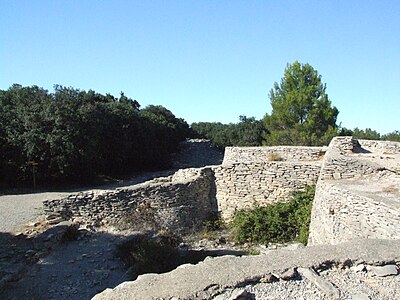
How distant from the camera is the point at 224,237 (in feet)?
34.7

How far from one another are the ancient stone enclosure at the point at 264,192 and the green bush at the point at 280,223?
0.50m

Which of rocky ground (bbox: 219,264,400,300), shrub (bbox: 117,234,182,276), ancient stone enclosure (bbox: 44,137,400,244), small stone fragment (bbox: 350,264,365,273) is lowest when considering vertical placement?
shrub (bbox: 117,234,182,276)

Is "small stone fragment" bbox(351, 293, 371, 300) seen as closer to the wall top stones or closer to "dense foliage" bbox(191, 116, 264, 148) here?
the wall top stones

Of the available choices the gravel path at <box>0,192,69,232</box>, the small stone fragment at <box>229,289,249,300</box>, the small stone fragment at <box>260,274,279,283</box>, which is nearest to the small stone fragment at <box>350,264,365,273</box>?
the small stone fragment at <box>260,274,279,283</box>

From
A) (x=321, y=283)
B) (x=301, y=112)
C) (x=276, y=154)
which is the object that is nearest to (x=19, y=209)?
(x=276, y=154)

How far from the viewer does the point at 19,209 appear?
39.0ft

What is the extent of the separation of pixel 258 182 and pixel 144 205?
3529 mm

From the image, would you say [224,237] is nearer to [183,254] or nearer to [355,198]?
[183,254]

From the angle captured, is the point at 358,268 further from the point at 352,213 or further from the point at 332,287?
the point at 352,213

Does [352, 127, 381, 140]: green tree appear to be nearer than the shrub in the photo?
No

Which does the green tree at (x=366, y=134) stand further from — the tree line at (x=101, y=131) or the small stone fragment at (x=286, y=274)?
the small stone fragment at (x=286, y=274)

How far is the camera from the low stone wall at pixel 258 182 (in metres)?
10.9

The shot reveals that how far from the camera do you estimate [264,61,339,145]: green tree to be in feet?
68.2

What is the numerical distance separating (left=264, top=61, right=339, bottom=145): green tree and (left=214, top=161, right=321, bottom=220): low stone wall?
9864 mm
